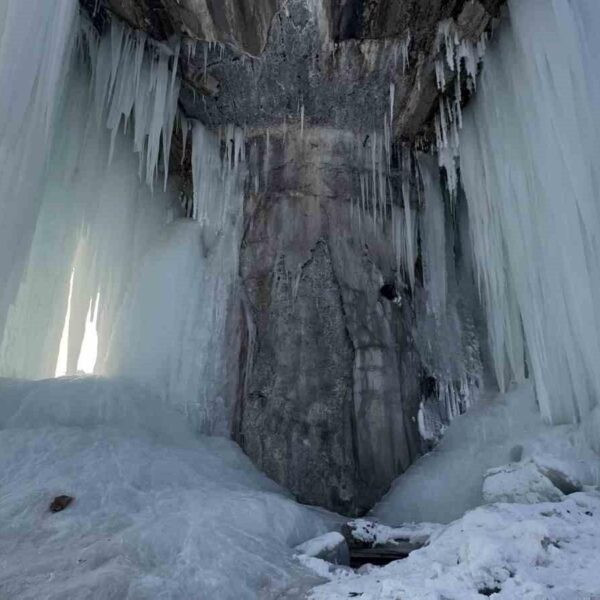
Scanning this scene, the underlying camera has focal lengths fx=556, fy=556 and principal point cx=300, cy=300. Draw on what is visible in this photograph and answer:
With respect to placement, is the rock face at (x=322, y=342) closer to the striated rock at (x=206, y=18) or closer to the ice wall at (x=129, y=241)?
the ice wall at (x=129, y=241)

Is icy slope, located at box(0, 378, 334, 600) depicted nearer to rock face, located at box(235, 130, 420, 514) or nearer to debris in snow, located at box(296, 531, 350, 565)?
debris in snow, located at box(296, 531, 350, 565)

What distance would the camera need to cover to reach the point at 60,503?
4539mm

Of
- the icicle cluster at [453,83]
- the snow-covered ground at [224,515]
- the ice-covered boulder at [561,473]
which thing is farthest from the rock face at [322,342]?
the ice-covered boulder at [561,473]

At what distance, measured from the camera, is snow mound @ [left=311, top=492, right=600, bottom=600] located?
292 cm

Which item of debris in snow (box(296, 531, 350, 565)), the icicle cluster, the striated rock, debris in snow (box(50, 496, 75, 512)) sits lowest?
debris in snow (box(296, 531, 350, 565))

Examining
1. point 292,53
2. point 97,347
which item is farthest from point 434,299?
point 97,347

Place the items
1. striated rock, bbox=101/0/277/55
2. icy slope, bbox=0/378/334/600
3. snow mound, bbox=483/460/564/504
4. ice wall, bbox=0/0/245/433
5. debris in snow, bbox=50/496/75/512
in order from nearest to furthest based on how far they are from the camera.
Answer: icy slope, bbox=0/378/334/600, debris in snow, bbox=50/496/75/512, snow mound, bbox=483/460/564/504, striated rock, bbox=101/0/277/55, ice wall, bbox=0/0/245/433

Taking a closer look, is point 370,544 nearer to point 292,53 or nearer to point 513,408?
point 513,408

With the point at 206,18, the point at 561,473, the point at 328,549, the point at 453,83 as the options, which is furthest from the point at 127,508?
the point at 453,83

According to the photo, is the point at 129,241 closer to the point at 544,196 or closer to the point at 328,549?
the point at 544,196

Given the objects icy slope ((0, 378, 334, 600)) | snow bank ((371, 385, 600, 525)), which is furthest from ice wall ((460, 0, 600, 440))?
icy slope ((0, 378, 334, 600))

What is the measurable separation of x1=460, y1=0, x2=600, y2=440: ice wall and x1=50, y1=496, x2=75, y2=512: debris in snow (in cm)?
509

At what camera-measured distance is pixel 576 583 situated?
9.46 ft

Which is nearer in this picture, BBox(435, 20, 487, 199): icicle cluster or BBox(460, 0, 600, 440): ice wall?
BBox(460, 0, 600, 440): ice wall
